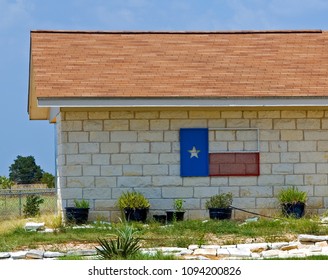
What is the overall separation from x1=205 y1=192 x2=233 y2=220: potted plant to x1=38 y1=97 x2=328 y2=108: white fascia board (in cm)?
229

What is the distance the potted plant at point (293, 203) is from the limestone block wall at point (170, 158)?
0.46 meters

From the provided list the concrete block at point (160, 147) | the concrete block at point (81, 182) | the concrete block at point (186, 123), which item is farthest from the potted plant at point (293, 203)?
the concrete block at point (81, 182)

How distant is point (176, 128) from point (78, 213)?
10.8 feet

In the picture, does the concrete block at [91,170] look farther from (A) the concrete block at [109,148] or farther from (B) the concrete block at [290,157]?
(B) the concrete block at [290,157]

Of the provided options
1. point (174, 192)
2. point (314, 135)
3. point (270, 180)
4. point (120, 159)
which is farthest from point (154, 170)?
point (314, 135)

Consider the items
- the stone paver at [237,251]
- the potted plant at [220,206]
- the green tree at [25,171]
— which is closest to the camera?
the stone paver at [237,251]

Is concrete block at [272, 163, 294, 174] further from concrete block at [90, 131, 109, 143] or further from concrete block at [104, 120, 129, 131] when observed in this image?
concrete block at [90, 131, 109, 143]

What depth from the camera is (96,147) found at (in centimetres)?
2212

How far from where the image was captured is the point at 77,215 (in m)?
21.4

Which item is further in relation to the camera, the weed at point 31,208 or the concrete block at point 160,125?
the weed at point 31,208

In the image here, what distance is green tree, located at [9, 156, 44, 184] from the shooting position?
206 ft

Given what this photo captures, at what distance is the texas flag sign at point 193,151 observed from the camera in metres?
22.3

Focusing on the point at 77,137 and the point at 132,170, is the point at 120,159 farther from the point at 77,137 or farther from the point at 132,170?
the point at 77,137
